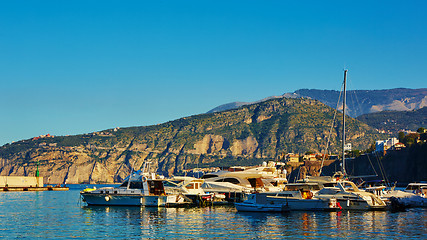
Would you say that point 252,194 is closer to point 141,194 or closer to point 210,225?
point 141,194

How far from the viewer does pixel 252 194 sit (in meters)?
61.3

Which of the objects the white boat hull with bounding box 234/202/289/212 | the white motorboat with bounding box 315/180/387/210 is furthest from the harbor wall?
the white motorboat with bounding box 315/180/387/210

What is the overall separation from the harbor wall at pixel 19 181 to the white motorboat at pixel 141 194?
375 feet

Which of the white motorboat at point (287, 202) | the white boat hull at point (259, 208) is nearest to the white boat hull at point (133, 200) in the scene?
the white boat hull at point (259, 208)

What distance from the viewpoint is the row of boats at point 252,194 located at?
192ft

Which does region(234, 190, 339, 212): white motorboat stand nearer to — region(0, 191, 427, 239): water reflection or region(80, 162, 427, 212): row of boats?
region(80, 162, 427, 212): row of boats

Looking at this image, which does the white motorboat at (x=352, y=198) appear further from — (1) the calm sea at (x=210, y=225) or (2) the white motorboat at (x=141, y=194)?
(2) the white motorboat at (x=141, y=194)

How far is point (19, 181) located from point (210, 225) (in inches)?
5640

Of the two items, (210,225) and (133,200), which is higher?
(133,200)

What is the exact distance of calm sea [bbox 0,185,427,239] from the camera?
41.8 metres

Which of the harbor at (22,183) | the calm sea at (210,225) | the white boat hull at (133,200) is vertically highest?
the harbor at (22,183)

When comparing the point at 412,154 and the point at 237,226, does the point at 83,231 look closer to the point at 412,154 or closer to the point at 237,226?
the point at 237,226

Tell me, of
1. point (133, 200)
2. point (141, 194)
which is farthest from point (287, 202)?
point (133, 200)

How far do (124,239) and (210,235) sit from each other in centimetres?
632
